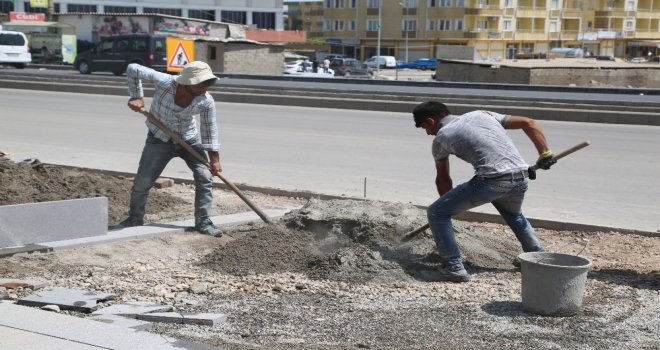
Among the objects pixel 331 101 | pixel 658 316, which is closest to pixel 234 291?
pixel 658 316

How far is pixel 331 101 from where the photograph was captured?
25.3m

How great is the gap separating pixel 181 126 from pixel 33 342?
3.38 metres

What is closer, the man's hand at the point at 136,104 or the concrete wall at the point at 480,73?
the man's hand at the point at 136,104

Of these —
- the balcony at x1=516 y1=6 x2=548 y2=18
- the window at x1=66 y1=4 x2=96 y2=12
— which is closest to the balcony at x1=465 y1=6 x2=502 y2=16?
the balcony at x1=516 y1=6 x2=548 y2=18

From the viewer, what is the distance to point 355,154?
47.9 ft

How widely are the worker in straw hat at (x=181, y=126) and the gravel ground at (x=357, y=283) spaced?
503mm

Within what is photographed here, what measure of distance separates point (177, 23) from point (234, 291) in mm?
55020

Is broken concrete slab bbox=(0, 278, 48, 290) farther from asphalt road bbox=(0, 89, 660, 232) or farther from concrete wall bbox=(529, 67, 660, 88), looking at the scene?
concrete wall bbox=(529, 67, 660, 88)

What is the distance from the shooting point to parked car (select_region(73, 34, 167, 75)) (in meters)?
39.2

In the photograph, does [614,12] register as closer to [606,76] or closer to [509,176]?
[606,76]

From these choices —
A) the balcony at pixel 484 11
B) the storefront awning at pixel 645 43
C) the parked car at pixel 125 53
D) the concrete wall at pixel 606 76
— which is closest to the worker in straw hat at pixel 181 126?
the parked car at pixel 125 53

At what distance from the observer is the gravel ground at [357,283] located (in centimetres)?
515

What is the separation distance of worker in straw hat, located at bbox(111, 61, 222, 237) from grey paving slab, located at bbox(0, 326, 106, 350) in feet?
9.85

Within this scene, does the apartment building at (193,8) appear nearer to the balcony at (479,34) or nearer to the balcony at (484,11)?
the balcony at (479,34)
